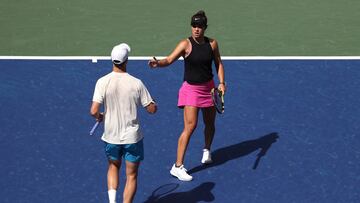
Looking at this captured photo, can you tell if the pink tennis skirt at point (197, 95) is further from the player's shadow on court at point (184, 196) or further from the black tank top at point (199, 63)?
the player's shadow on court at point (184, 196)

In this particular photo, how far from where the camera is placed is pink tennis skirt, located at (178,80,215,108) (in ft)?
31.8

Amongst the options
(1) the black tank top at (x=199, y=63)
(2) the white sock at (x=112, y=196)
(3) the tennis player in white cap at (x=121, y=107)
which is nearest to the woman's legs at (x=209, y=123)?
(1) the black tank top at (x=199, y=63)

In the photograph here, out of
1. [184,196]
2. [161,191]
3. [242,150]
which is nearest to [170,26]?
[242,150]

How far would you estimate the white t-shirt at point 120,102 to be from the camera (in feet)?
26.8

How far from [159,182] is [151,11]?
22.9 ft

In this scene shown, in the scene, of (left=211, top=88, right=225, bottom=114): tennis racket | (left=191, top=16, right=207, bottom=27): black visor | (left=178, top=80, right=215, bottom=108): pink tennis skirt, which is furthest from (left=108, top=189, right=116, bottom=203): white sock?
(left=191, top=16, right=207, bottom=27): black visor

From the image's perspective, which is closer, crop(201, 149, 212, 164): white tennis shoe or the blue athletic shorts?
the blue athletic shorts

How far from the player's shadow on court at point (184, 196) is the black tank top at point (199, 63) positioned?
1.55 meters

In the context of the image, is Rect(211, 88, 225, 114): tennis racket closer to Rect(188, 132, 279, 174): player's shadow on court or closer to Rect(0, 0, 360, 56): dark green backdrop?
Rect(188, 132, 279, 174): player's shadow on court

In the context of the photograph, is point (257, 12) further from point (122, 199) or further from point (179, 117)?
point (122, 199)

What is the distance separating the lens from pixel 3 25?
15.1m

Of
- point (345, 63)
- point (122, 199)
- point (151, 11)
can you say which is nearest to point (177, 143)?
point (122, 199)

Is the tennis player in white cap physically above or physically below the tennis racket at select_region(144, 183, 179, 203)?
above

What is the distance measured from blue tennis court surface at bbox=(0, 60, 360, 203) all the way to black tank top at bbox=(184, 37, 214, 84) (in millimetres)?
1413
